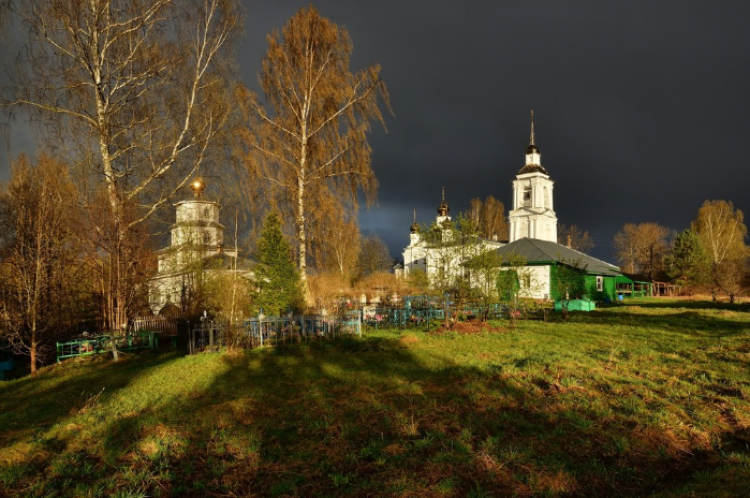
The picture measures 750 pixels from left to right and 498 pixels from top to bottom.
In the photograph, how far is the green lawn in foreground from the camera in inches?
157

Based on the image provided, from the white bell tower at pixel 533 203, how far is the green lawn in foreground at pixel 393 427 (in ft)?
130

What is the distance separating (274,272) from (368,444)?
14.5 meters

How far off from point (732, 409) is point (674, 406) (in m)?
0.65

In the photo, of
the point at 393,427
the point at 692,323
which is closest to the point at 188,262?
the point at 393,427

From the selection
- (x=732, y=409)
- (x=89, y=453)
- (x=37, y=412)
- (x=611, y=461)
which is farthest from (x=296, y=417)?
(x=732, y=409)

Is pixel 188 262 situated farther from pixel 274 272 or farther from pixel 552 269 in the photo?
pixel 552 269

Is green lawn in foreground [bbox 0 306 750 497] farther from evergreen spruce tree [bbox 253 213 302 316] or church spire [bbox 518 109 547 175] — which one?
church spire [bbox 518 109 547 175]

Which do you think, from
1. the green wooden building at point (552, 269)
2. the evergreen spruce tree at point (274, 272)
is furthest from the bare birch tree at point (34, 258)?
the green wooden building at point (552, 269)

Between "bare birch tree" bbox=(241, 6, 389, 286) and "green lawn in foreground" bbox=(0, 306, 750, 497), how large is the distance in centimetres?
800

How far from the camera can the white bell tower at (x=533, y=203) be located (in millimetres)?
47875

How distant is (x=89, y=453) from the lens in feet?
15.6

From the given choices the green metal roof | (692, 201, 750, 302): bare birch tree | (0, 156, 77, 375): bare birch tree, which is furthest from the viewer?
(692, 201, 750, 302): bare birch tree

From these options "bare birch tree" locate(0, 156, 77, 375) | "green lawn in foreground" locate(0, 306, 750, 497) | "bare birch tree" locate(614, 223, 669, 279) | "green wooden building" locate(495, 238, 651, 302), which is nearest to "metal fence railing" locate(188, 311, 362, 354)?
"green lawn in foreground" locate(0, 306, 750, 497)

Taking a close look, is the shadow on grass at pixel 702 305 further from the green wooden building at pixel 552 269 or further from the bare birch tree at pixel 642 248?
the bare birch tree at pixel 642 248
